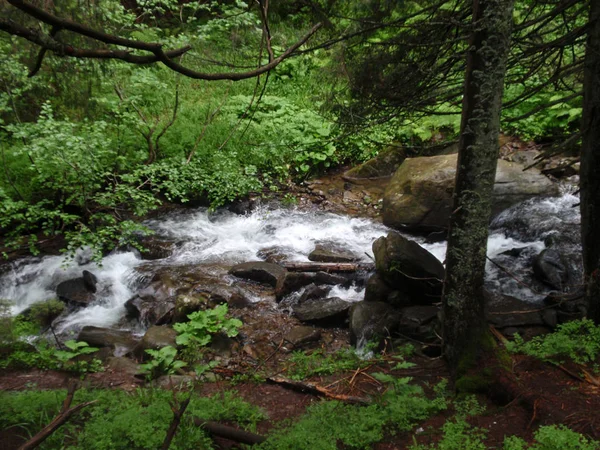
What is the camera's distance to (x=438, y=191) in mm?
9438

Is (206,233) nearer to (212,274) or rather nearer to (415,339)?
(212,274)

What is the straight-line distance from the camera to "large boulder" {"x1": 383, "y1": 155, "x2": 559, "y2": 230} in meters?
9.46

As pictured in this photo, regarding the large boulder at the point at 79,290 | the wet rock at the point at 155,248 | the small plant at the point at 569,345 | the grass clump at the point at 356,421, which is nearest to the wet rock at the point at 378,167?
the wet rock at the point at 155,248

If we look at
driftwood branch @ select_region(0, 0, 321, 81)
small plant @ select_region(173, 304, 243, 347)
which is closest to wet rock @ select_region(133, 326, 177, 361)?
small plant @ select_region(173, 304, 243, 347)

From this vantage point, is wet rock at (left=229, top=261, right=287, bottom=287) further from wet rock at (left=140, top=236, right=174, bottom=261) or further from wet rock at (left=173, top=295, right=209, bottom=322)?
wet rock at (left=140, top=236, right=174, bottom=261)

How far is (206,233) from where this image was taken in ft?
33.8

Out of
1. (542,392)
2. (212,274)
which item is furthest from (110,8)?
(542,392)

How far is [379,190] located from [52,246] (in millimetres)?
7973

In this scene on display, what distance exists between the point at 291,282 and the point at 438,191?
3860mm

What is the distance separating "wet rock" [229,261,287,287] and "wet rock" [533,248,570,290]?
14.6 ft

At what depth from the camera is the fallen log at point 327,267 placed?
28.0ft

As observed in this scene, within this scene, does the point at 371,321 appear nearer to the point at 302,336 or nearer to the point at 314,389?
the point at 302,336

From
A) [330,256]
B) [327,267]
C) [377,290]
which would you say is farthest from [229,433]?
[330,256]

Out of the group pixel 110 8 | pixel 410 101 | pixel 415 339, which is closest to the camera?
pixel 410 101
